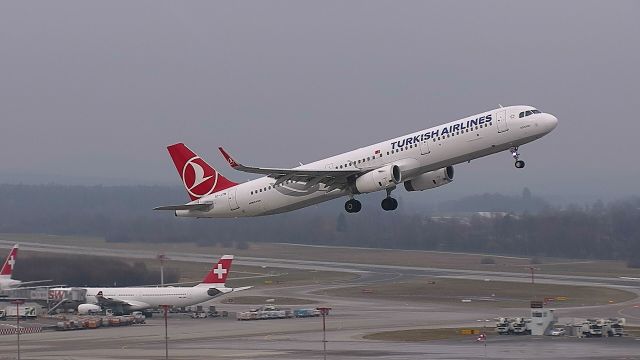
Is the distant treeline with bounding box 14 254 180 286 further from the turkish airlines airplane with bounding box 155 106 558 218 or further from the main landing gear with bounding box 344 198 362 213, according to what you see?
the main landing gear with bounding box 344 198 362 213

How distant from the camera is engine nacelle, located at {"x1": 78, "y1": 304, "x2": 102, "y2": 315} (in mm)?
115688

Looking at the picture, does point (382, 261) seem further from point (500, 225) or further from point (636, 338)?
point (636, 338)

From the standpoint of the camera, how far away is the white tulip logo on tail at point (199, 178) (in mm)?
81188

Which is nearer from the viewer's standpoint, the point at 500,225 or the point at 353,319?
the point at 353,319

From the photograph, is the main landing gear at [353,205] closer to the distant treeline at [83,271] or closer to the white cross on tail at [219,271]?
the white cross on tail at [219,271]

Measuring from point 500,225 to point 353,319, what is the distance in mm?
63893

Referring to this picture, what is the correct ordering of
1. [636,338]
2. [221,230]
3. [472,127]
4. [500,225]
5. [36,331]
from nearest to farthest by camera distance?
[472,127] → [636,338] → [36,331] → [221,230] → [500,225]

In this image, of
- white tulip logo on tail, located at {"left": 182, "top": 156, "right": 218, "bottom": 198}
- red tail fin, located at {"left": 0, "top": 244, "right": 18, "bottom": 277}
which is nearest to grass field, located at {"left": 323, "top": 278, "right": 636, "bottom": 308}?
red tail fin, located at {"left": 0, "top": 244, "right": 18, "bottom": 277}

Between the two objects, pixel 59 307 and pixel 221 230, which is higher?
pixel 221 230

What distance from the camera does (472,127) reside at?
69.6 metres

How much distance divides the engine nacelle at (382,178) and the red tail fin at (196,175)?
11.6 metres

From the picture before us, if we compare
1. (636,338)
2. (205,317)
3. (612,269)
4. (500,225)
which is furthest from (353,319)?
(500,225)

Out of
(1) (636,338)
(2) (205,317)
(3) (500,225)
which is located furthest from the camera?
(3) (500,225)

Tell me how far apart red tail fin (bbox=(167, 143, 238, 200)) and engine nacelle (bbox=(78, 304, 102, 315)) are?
3654 cm
